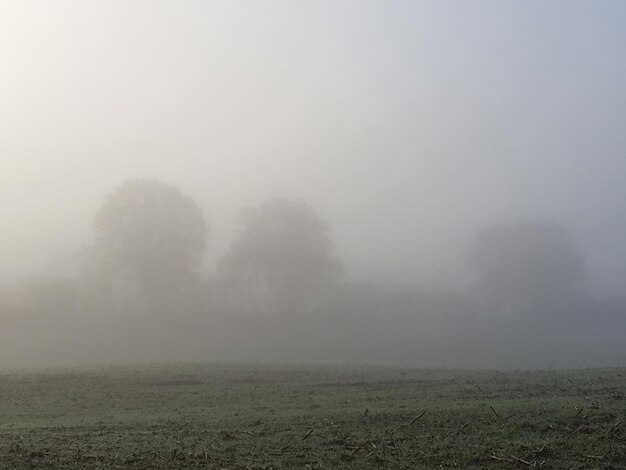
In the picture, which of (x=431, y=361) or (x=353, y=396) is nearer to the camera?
(x=353, y=396)

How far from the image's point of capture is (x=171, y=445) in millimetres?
15734

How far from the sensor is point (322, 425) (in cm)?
1788

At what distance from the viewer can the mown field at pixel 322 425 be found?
14.2 m

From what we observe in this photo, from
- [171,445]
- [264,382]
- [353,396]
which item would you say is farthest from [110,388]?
[171,445]

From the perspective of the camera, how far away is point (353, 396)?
2534 cm

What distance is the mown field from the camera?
1425 centimetres

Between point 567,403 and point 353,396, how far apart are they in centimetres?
912

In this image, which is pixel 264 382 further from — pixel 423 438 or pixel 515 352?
pixel 515 352

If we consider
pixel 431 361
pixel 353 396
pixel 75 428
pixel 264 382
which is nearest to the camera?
pixel 75 428

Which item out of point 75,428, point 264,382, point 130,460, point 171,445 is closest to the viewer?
point 130,460

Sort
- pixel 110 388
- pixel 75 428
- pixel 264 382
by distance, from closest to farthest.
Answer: pixel 75 428
pixel 110 388
pixel 264 382

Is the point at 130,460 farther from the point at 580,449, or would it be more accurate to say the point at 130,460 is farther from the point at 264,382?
the point at 264,382

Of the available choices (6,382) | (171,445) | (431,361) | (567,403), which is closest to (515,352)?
(431,361)

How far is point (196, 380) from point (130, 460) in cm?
1835
